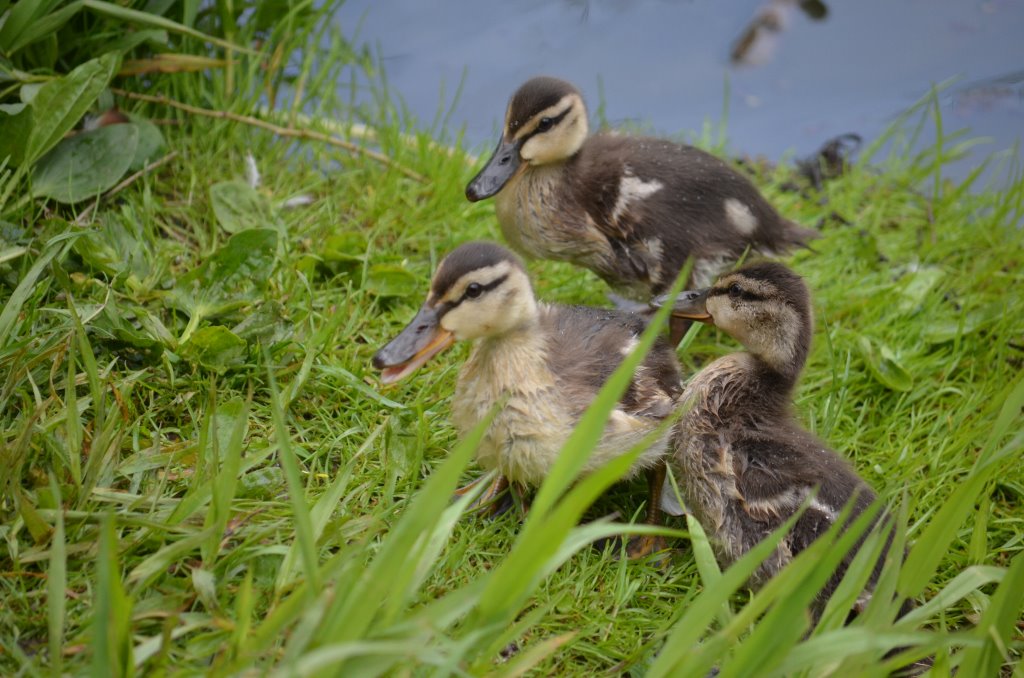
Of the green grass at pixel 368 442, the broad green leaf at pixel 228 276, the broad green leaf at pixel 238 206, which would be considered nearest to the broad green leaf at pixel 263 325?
the green grass at pixel 368 442

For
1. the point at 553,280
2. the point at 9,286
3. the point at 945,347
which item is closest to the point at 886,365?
the point at 945,347

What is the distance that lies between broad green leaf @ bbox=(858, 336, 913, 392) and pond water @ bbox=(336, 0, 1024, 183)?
168cm

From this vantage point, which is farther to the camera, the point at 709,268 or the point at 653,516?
the point at 709,268

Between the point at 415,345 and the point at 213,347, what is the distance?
2.32 ft

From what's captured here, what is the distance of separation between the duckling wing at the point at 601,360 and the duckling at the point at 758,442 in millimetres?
97

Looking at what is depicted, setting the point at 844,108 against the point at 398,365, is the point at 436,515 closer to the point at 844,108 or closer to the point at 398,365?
the point at 398,365

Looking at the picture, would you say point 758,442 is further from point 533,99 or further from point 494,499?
point 533,99

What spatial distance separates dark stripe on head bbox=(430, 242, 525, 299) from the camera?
248 centimetres

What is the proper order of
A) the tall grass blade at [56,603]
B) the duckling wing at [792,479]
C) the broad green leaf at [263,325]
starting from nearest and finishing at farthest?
the tall grass blade at [56,603], the duckling wing at [792,479], the broad green leaf at [263,325]

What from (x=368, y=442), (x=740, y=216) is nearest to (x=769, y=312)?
(x=740, y=216)

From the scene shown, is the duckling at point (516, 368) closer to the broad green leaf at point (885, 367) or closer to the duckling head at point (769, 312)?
the duckling head at point (769, 312)

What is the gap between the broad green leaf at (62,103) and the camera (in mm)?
3139

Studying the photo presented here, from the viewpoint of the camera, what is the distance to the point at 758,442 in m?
2.62

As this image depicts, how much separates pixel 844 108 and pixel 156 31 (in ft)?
11.5
